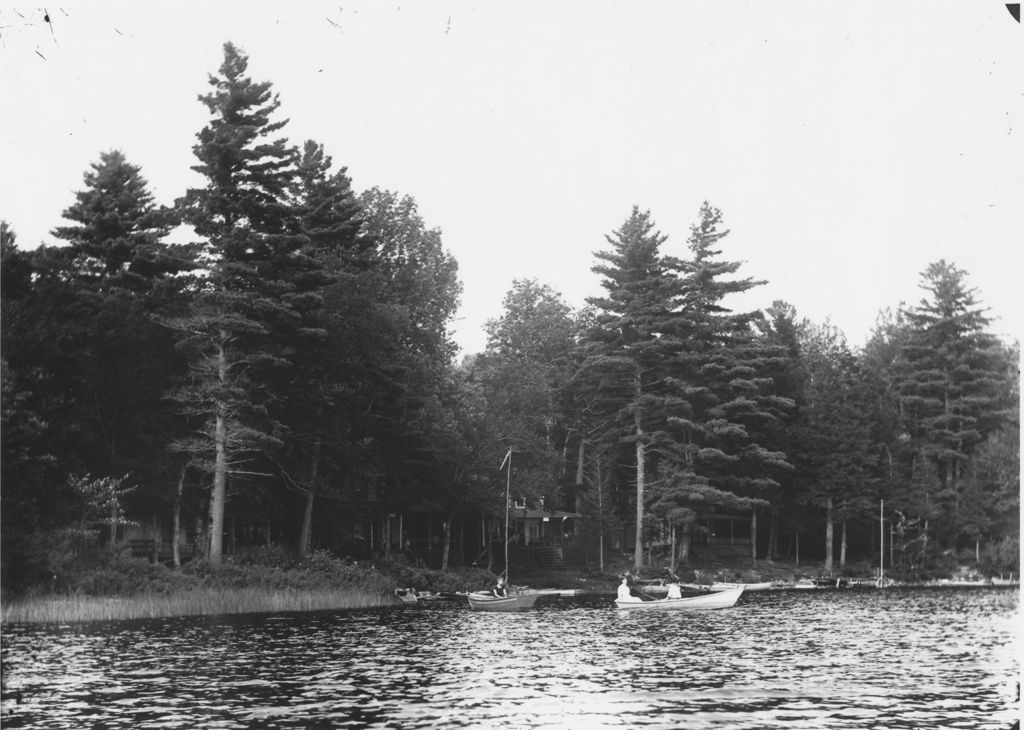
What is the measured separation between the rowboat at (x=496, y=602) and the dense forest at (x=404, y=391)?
11.8 m

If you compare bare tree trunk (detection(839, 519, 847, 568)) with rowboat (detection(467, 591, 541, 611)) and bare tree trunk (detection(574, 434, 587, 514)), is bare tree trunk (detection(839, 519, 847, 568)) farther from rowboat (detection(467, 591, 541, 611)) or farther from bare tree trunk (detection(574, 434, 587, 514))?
rowboat (detection(467, 591, 541, 611))

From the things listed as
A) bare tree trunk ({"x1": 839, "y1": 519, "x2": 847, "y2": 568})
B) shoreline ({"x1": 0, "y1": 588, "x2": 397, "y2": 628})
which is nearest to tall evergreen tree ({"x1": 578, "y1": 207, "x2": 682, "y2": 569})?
bare tree trunk ({"x1": 839, "y1": 519, "x2": 847, "y2": 568})

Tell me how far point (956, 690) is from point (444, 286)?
2325 inches

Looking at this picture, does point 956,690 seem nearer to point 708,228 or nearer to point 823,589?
point 823,589

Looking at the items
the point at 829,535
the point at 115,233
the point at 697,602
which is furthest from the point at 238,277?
the point at 829,535

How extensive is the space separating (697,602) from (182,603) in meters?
24.6

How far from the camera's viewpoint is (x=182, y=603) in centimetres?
4834

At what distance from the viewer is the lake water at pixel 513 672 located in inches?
923

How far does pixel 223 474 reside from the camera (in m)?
55.2

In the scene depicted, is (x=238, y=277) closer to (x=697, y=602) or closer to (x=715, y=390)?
(x=697, y=602)

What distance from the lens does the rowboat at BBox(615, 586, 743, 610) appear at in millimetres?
57188

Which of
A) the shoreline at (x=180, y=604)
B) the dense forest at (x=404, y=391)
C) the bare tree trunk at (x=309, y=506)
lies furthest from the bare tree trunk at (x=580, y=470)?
the shoreline at (x=180, y=604)

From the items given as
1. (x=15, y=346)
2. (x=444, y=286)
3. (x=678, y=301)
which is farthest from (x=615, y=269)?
(x=15, y=346)

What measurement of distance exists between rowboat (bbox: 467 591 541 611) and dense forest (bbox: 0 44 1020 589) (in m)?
11.8
